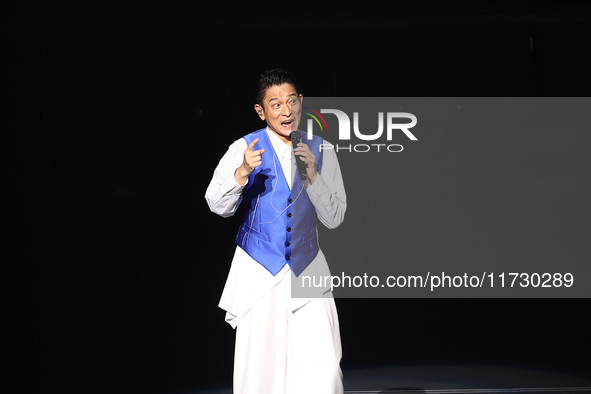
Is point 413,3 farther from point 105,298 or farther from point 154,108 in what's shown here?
point 105,298

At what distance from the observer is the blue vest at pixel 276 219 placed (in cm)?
286

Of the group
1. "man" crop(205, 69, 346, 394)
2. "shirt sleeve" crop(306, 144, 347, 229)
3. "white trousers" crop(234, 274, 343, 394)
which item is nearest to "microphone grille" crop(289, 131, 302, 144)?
"man" crop(205, 69, 346, 394)

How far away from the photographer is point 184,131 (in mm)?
5250

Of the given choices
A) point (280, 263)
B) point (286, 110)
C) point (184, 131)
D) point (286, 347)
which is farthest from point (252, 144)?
point (184, 131)

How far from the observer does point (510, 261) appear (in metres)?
3.80

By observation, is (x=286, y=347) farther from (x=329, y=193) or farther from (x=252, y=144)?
(x=252, y=144)

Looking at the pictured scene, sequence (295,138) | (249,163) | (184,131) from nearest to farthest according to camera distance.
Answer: (249,163) < (295,138) < (184,131)

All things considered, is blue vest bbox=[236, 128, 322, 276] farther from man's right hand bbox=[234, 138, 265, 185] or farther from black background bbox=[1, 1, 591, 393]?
black background bbox=[1, 1, 591, 393]

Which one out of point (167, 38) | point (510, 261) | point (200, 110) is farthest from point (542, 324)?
point (167, 38)

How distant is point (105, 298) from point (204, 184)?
92 centimetres

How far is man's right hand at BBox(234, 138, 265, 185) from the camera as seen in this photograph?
Answer: 273cm

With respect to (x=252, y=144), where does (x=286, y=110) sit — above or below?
above

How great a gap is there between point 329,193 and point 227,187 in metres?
0.32

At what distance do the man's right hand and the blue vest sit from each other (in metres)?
0.11
